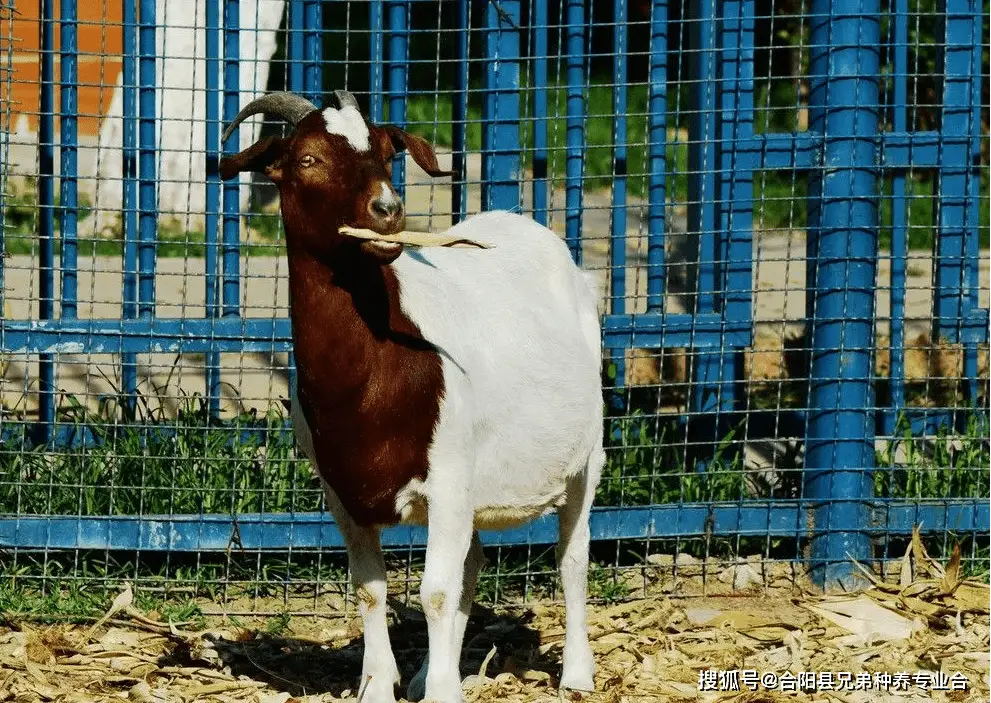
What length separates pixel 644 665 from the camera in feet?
19.6

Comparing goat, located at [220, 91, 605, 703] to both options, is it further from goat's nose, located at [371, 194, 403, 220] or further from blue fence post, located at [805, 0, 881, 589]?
blue fence post, located at [805, 0, 881, 589]

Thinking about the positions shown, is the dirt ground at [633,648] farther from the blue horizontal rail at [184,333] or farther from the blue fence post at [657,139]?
the blue fence post at [657,139]

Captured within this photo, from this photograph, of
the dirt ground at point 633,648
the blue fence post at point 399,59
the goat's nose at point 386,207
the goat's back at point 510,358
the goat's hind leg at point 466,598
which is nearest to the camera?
the goat's nose at point 386,207

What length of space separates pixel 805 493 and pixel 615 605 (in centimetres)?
103

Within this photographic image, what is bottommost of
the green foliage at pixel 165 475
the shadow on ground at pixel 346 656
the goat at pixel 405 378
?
the shadow on ground at pixel 346 656

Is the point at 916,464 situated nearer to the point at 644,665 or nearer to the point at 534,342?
the point at 644,665

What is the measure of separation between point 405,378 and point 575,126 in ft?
8.02

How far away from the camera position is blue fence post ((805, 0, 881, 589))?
6762 mm

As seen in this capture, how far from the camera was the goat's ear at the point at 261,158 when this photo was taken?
477cm

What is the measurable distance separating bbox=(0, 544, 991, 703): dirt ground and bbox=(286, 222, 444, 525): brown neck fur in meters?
1.04

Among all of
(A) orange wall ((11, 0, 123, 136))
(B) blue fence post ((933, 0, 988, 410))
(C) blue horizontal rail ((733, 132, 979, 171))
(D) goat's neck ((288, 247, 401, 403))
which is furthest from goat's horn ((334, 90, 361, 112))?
(A) orange wall ((11, 0, 123, 136))

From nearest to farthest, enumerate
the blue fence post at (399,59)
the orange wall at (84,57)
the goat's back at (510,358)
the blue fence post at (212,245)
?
the goat's back at (510,358)
the blue fence post at (212,245)
the blue fence post at (399,59)
the orange wall at (84,57)

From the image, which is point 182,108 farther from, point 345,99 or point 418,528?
point 345,99

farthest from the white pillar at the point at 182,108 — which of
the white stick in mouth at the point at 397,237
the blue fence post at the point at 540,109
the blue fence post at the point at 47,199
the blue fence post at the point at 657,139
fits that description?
the white stick in mouth at the point at 397,237
